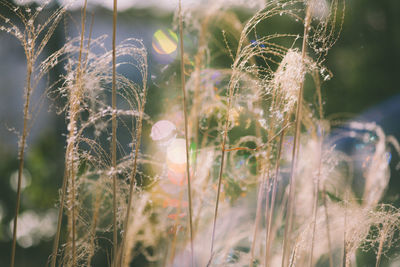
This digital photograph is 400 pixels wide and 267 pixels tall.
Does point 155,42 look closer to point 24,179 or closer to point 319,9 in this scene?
point 319,9

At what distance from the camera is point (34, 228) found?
1601 millimetres

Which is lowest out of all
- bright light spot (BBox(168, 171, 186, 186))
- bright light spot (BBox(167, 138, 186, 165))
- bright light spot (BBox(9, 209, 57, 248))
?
bright light spot (BBox(9, 209, 57, 248))

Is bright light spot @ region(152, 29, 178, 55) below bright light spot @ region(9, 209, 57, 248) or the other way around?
the other way around

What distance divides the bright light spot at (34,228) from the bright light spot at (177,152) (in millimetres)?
999

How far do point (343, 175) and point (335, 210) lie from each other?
0.21 m

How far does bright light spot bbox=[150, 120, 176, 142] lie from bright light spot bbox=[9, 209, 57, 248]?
3.27 ft

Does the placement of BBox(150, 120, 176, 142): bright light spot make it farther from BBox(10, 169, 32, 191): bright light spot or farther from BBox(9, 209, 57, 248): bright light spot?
BBox(10, 169, 32, 191): bright light spot

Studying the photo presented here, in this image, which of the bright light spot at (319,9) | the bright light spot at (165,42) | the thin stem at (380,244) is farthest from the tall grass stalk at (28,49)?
the thin stem at (380,244)

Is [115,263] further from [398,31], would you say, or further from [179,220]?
[398,31]

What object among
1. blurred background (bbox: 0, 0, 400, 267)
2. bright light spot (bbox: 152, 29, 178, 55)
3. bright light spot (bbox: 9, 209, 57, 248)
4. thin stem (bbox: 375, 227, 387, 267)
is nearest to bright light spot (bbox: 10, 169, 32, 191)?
blurred background (bbox: 0, 0, 400, 267)

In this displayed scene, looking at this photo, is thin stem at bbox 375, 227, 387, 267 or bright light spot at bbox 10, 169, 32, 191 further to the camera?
bright light spot at bbox 10, 169, 32, 191

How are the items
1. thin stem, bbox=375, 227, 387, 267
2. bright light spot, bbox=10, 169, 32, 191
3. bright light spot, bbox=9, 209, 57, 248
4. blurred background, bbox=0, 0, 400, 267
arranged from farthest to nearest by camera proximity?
bright light spot, bbox=10, 169, 32, 191, bright light spot, bbox=9, 209, 57, 248, blurred background, bbox=0, 0, 400, 267, thin stem, bbox=375, 227, 387, 267

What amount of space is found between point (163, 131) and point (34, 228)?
1.18m

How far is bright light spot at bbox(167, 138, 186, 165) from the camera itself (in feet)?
2.61
